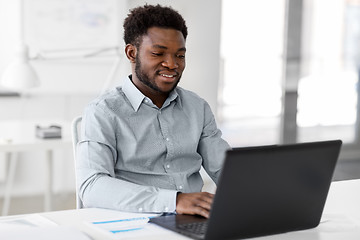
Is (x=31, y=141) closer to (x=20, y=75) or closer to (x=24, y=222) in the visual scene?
(x=20, y=75)

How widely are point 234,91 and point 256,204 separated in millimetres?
4416

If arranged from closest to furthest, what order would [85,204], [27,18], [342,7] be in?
[85,204]
[27,18]
[342,7]

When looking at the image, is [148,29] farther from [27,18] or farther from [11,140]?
[27,18]

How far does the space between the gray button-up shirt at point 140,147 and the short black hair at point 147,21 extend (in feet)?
0.46

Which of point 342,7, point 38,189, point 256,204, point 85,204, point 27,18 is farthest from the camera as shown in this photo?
point 342,7

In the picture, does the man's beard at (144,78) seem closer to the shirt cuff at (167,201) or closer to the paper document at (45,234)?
the shirt cuff at (167,201)

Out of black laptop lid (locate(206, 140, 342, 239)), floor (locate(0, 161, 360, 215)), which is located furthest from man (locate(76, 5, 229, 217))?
floor (locate(0, 161, 360, 215))

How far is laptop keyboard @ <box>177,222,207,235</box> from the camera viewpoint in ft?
4.61

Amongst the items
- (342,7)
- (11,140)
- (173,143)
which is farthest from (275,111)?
(173,143)

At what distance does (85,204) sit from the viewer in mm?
1721

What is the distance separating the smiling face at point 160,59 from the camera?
185 cm

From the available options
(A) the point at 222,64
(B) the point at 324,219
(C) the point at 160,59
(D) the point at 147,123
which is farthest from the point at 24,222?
(A) the point at 222,64

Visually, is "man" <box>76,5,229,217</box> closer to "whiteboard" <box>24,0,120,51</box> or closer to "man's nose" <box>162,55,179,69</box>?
"man's nose" <box>162,55,179,69</box>

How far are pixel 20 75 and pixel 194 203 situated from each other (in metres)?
2.00
